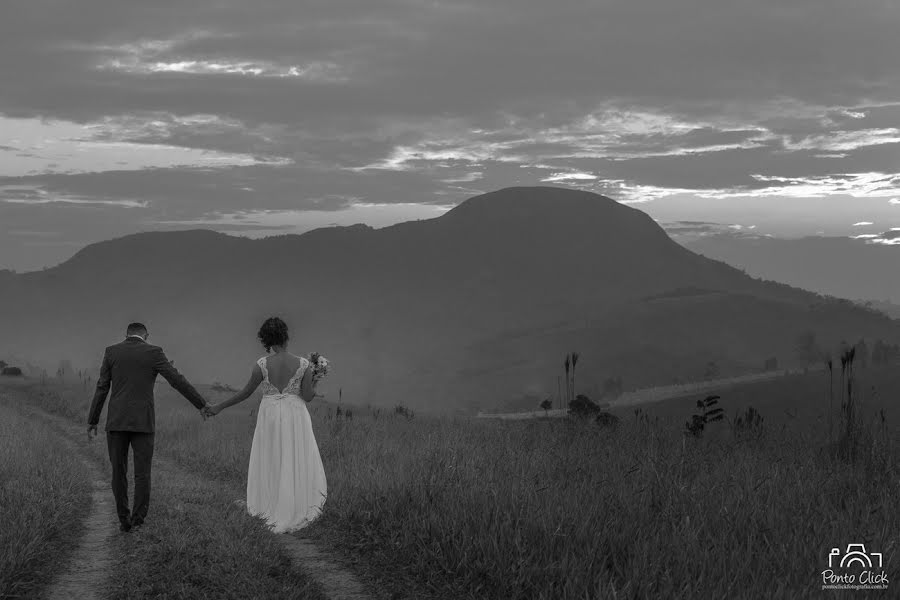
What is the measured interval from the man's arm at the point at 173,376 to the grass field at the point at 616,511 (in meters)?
1.54

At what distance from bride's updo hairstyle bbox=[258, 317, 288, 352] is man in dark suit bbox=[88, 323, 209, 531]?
1.13 metres

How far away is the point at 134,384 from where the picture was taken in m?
10.5

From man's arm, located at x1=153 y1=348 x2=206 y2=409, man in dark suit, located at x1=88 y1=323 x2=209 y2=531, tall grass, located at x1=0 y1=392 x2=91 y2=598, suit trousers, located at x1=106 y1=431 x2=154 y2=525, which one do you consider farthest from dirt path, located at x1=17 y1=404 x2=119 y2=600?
man's arm, located at x1=153 y1=348 x2=206 y2=409

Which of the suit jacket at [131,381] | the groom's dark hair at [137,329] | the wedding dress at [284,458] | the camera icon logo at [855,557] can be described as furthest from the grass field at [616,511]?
the groom's dark hair at [137,329]

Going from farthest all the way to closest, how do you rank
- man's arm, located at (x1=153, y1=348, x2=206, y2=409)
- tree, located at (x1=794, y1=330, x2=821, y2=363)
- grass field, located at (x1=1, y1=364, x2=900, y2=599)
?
tree, located at (x1=794, y1=330, x2=821, y2=363)
man's arm, located at (x1=153, y1=348, x2=206, y2=409)
grass field, located at (x1=1, y1=364, x2=900, y2=599)

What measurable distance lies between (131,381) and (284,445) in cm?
211

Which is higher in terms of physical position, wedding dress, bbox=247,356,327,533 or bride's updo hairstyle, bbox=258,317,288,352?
bride's updo hairstyle, bbox=258,317,288,352

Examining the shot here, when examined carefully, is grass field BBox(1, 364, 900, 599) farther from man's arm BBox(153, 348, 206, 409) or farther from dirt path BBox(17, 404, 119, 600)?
man's arm BBox(153, 348, 206, 409)

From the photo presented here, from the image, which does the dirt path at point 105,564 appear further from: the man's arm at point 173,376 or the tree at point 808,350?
the tree at point 808,350

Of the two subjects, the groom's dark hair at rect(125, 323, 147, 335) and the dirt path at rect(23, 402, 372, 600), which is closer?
the dirt path at rect(23, 402, 372, 600)

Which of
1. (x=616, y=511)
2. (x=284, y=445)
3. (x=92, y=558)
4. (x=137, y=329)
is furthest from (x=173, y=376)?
(x=616, y=511)

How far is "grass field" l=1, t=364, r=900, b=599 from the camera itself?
721 centimetres

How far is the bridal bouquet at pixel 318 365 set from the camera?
11.7 m

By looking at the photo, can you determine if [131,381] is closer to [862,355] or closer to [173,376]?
[173,376]
